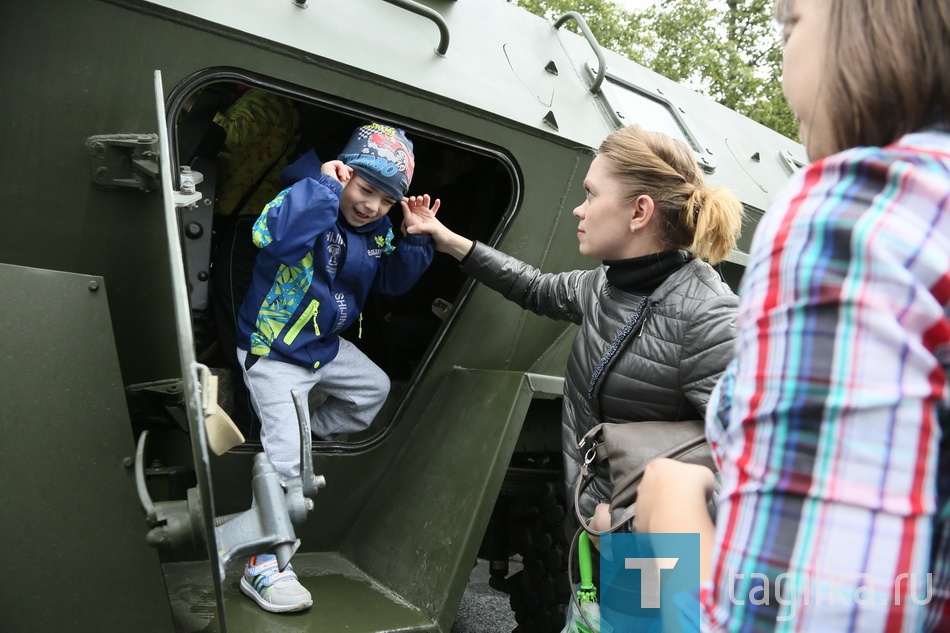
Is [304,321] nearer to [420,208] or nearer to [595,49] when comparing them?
[420,208]

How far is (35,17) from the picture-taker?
80.0 inches

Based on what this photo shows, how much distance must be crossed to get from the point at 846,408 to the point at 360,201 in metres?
2.29

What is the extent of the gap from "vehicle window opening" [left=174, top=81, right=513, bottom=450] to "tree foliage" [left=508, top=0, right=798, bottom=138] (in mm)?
14508

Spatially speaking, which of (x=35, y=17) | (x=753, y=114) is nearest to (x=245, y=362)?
(x=35, y=17)

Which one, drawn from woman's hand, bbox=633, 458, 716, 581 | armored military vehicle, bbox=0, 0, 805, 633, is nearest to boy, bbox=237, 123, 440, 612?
armored military vehicle, bbox=0, 0, 805, 633

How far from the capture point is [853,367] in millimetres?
676

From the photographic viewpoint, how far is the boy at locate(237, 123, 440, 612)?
8.33 feet

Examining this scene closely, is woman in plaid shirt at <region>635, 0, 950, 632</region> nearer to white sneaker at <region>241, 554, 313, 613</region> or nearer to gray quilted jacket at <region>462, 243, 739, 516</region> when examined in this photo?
gray quilted jacket at <region>462, 243, 739, 516</region>

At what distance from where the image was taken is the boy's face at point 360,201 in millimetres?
2830

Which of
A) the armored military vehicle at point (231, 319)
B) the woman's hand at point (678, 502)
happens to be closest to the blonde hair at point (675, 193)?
the armored military vehicle at point (231, 319)

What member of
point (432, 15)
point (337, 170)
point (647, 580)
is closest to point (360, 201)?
point (337, 170)

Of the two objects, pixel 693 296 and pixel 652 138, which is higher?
pixel 652 138

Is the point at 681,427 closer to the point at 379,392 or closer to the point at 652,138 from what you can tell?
the point at 652,138

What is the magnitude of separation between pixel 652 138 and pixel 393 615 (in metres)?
1.47
